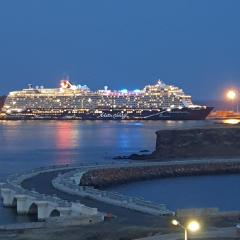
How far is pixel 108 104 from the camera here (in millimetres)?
149750

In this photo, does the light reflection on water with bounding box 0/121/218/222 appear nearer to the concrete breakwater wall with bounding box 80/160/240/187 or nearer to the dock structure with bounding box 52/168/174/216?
the concrete breakwater wall with bounding box 80/160/240/187

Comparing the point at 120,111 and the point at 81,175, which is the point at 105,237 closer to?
the point at 81,175

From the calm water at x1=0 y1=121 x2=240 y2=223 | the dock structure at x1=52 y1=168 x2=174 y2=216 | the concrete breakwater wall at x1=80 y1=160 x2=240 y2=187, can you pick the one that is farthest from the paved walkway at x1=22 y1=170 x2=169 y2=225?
the calm water at x1=0 y1=121 x2=240 y2=223

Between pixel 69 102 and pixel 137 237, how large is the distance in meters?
132

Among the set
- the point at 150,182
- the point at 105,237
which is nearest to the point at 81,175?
the point at 150,182

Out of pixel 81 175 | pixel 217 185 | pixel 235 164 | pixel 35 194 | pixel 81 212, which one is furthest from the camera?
pixel 235 164

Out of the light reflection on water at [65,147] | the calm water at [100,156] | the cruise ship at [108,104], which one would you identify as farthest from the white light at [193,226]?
the cruise ship at [108,104]

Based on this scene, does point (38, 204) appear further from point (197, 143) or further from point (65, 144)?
point (65, 144)

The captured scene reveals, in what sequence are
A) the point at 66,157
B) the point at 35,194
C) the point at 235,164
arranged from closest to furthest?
1. the point at 35,194
2. the point at 235,164
3. the point at 66,157

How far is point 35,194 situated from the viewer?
3170cm

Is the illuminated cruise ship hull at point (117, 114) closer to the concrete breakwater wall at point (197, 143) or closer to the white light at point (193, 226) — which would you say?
the concrete breakwater wall at point (197, 143)

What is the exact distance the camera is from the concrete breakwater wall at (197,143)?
205 ft

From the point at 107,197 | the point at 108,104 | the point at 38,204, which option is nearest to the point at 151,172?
the point at 107,197

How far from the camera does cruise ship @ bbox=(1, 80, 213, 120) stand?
14725 centimetres
